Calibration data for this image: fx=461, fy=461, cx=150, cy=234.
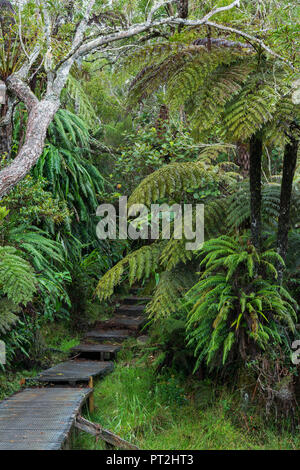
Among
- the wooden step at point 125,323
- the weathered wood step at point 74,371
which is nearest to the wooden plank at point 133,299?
the wooden step at point 125,323

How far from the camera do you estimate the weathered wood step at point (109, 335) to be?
249 inches

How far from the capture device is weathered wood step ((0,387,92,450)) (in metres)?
3.08

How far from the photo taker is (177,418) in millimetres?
3768

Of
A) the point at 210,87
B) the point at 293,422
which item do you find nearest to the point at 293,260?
the point at 293,422

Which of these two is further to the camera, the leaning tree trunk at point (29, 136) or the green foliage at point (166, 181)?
the green foliage at point (166, 181)

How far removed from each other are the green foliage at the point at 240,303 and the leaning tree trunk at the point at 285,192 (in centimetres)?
11

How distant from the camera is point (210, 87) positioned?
10.9 ft

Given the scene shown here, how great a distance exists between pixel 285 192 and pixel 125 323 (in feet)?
12.8

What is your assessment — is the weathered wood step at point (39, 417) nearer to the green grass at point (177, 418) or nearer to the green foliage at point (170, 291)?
the green grass at point (177, 418)

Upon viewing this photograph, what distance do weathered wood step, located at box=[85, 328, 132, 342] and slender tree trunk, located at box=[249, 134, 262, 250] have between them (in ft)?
10.6

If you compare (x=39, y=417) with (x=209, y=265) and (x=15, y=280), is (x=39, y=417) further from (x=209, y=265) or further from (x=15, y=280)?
(x=209, y=265)

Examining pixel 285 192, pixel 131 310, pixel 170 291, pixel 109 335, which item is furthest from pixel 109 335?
pixel 285 192

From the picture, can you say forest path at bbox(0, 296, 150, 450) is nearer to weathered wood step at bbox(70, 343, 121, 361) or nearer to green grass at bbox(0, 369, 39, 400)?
weathered wood step at bbox(70, 343, 121, 361)

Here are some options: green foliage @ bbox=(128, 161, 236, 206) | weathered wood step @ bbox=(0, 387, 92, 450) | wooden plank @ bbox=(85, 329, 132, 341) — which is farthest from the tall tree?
wooden plank @ bbox=(85, 329, 132, 341)
